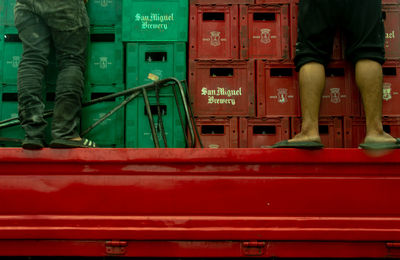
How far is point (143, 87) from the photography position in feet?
10.1

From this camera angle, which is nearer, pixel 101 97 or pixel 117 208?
pixel 117 208

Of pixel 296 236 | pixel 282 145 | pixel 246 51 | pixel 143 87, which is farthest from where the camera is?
pixel 246 51

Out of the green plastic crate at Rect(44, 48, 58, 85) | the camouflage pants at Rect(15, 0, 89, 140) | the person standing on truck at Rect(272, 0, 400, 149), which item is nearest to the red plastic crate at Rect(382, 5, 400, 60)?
the person standing on truck at Rect(272, 0, 400, 149)

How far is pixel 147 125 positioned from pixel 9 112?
48.2 inches

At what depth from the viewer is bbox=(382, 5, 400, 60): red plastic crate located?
10.5ft

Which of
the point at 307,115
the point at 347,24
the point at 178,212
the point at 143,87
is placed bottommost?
the point at 178,212

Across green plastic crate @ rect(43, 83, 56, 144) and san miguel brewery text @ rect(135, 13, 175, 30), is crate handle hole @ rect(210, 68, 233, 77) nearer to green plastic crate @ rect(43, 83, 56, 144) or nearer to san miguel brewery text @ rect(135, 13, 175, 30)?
san miguel brewery text @ rect(135, 13, 175, 30)

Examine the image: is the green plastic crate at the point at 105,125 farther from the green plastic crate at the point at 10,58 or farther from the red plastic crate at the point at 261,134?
the red plastic crate at the point at 261,134

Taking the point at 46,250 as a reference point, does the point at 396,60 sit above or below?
above

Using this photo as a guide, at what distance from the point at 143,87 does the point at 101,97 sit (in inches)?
16.2

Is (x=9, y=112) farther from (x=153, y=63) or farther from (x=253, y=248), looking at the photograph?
(x=253, y=248)

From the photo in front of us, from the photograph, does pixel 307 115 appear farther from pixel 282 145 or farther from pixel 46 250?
pixel 46 250

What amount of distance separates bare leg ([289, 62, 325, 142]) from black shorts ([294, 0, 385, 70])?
10cm

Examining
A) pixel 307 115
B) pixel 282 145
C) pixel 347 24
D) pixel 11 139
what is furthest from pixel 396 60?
pixel 11 139
